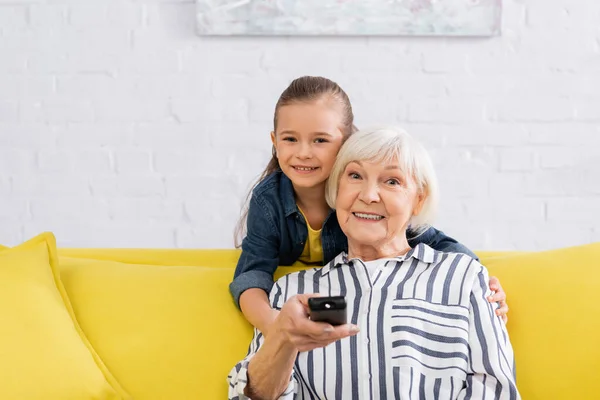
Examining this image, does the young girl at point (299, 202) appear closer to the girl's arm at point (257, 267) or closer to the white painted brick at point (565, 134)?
the girl's arm at point (257, 267)

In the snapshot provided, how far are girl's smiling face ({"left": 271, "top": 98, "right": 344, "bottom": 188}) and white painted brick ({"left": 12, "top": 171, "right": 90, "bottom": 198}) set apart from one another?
1.15 m

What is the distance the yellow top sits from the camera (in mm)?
1810

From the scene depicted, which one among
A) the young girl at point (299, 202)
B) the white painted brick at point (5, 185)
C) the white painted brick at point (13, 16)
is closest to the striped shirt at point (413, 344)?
the young girl at point (299, 202)

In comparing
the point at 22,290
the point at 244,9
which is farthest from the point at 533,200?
the point at 22,290

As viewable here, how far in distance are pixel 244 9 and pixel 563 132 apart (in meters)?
1.12

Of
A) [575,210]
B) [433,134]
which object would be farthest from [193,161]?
[575,210]

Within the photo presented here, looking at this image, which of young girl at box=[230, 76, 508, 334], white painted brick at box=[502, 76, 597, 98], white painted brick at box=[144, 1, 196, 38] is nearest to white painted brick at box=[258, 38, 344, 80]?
white painted brick at box=[144, 1, 196, 38]

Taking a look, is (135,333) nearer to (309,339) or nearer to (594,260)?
(309,339)

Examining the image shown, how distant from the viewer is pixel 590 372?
59.6 inches

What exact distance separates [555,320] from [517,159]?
1.09 m

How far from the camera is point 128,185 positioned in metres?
2.64

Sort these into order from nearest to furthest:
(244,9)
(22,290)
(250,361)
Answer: (250,361)
(22,290)
(244,9)

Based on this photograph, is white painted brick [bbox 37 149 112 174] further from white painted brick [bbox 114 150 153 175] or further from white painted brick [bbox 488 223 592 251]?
white painted brick [bbox 488 223 592 251]

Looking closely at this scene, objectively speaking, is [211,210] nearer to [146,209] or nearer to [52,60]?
[146,209]
